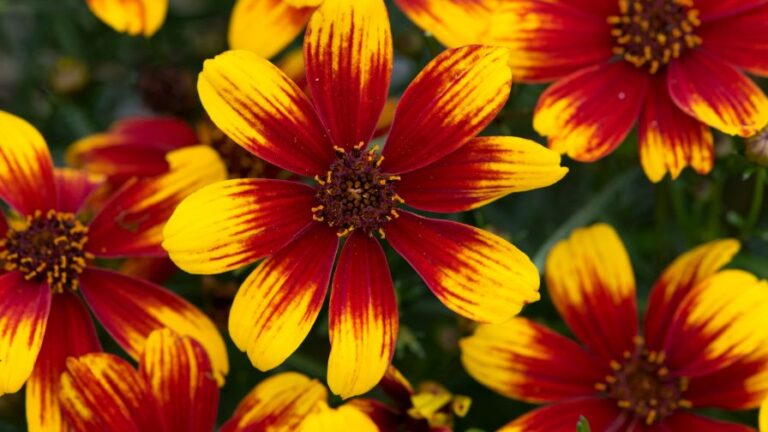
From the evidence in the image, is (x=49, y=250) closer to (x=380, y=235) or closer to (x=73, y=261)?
(x=73, y=261)

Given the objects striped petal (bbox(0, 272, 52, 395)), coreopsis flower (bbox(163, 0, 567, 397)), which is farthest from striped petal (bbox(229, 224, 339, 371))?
striped petal (bbox(0, 272, 52, 395))

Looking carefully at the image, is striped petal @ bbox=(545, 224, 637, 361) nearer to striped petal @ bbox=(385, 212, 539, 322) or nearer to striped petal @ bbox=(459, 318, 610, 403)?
striped petal @ bbox=(459, 318, 610, 403)

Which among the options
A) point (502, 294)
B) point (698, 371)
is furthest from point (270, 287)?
point (698, 371)

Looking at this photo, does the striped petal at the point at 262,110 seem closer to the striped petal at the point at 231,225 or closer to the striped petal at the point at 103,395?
the striped petal at the point at 231,225

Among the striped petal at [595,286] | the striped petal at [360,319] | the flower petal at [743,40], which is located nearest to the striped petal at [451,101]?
the striped petal at [360,319]

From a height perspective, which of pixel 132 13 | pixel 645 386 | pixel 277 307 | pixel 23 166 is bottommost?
pixel 645 386

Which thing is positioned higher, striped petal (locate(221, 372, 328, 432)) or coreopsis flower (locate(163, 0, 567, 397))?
coreopsis flower (locate(163, 0, 567, 397))

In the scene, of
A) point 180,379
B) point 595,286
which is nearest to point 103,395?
point 180,379
